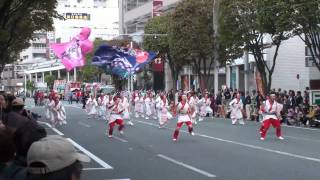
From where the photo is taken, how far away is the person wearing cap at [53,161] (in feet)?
10.9

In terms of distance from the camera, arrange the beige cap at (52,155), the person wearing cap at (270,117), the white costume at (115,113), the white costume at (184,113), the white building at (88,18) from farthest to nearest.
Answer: the white building at (88,18) → the white costume at (115,113) → the white costume at (184,113) → the person wearing cap at (270,117) → the beige cap at (52,155)

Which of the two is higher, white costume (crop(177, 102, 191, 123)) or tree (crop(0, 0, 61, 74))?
tree (crop(0, 0, 61, 74))

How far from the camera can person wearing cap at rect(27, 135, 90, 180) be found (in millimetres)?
3315

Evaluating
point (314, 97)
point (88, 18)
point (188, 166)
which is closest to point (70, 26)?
point (88, 18)

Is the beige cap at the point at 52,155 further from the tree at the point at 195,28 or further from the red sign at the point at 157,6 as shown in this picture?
the red sign at the point at 157,6

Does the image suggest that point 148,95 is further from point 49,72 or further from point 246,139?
point 49,72

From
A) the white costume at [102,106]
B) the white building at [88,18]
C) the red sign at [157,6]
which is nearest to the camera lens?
the white costume at [102,106]

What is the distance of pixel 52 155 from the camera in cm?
331

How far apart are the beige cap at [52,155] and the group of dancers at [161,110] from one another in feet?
53.9

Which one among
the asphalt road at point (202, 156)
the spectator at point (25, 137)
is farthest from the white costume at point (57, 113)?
the spectator at point (25, 137)

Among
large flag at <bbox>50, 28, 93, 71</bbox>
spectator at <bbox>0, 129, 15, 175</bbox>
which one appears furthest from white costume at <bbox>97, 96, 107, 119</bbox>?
spectator at <bbox>0, 129, 15, 175</bbox>

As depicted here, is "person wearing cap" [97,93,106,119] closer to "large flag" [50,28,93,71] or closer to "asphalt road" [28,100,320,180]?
"large flag" [50,28,93,71]

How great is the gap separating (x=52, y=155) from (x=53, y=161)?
0.03 m

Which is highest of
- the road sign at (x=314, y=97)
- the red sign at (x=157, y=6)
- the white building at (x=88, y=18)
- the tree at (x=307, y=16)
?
the white building at (x=88, y=18)
